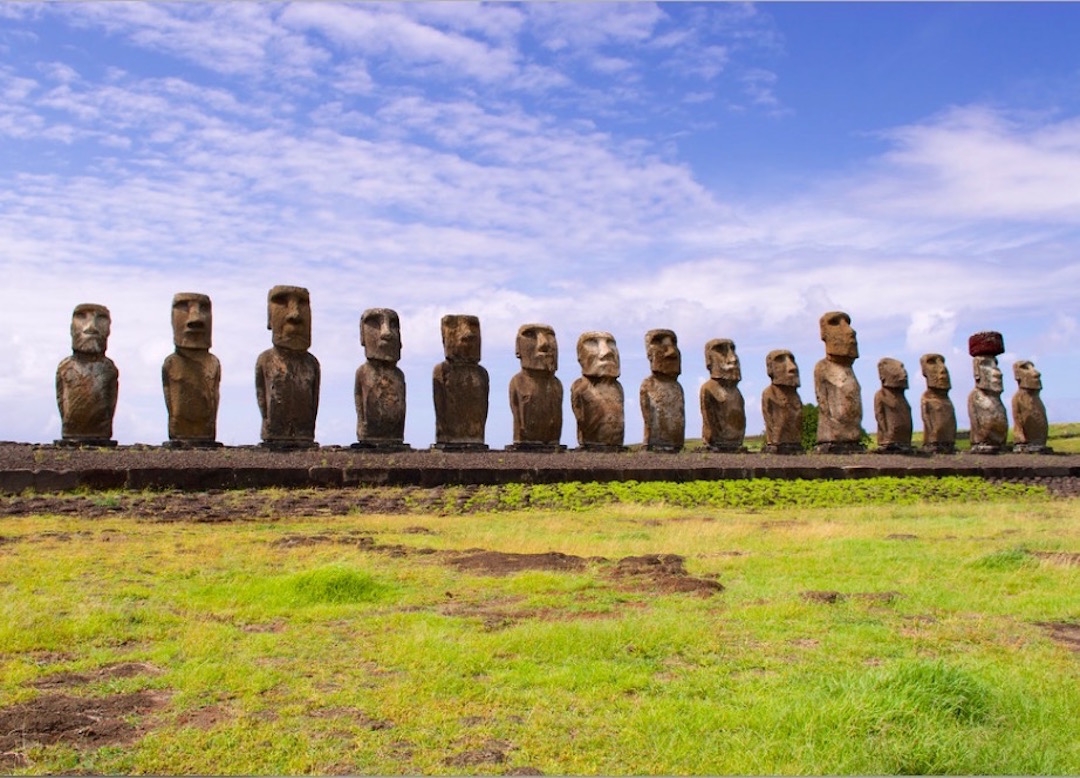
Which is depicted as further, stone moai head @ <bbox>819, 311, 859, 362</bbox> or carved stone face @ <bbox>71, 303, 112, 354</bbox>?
stone moai head @ <bbox>819, 311, 859, 362</bbox>

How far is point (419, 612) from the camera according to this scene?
629cm

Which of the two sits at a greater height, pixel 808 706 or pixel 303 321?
pixel 303 321

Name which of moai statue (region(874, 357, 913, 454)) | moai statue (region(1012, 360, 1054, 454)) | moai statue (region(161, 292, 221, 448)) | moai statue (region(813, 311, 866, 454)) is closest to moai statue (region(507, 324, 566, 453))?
moai statue (region(161, 292, 221, 448))

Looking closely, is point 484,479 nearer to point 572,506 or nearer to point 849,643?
point 572,506

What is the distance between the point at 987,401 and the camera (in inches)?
1094

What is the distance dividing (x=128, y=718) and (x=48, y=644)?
1418mm

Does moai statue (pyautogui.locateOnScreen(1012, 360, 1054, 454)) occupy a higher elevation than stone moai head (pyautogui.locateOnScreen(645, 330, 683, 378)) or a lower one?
lower

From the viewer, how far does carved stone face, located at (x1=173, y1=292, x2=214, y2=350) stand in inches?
714

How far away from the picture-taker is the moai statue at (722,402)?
2323 centimetres

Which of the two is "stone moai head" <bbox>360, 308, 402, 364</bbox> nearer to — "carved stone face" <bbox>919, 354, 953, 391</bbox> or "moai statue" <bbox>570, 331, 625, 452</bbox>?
"moai statue" <bbox>570, 331, 625, 452</bbox>

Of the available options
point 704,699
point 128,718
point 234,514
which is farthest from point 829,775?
point 234,514

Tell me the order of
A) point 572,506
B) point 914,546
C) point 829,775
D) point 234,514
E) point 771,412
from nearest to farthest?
1. point 829,775
2. point 914,546
3. point 234,514
4. point 572,506
5. point 771,412

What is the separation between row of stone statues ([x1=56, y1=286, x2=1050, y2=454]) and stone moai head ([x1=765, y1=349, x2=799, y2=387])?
1.0 inches

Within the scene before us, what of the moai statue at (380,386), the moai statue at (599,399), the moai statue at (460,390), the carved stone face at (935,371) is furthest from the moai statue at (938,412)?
the moai statue at (380,386)
